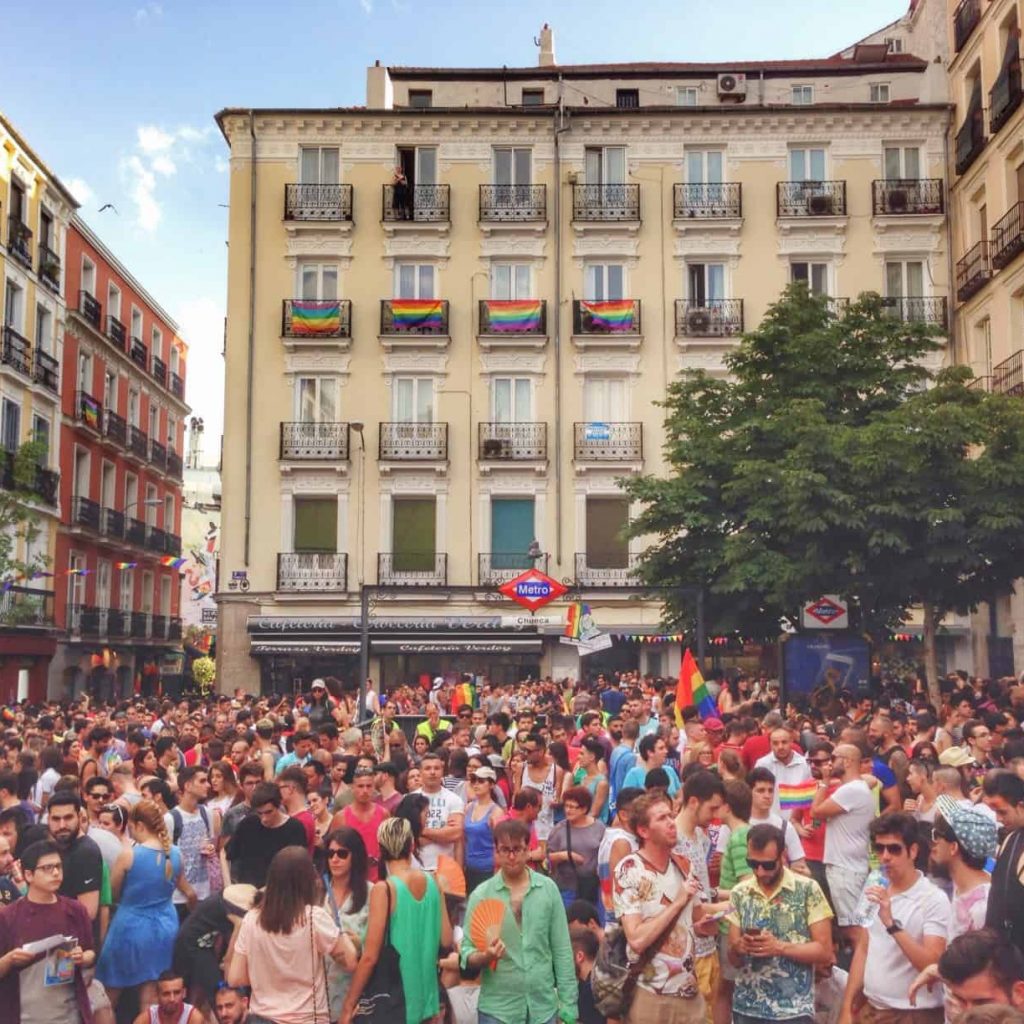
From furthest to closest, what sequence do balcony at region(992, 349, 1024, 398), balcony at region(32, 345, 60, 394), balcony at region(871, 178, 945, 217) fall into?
balcony at region(32, 345, 60, 394)
balcony at region(871, 178, 945, 217)
balcony at region(992, 349, 1024, 398)

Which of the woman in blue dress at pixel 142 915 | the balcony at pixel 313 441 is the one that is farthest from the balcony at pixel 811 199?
the woman in blue dress at pixel 142 915

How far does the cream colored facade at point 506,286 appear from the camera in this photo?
3528 centimetres

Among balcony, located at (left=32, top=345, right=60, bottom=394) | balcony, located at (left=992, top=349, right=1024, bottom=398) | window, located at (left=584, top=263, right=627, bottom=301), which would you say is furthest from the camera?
balcony, located at (left=32, top=345, right=60, bottom=394)

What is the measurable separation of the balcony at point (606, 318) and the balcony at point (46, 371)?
15366 millimetres

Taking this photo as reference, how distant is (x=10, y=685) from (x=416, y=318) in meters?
14.6

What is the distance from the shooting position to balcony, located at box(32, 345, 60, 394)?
37.1 m

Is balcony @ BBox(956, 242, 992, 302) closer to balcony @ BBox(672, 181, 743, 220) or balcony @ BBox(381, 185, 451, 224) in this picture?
balcony @ BBox(672, 181, 743, 220)

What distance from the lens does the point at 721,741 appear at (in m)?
12.6

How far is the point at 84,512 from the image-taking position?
4003 cm

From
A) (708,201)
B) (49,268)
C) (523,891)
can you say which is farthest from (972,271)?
(523,891)

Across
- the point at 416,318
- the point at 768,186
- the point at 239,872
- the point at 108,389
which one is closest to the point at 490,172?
the point at 416,318

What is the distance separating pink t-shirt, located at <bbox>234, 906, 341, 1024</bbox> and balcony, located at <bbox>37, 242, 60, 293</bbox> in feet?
114

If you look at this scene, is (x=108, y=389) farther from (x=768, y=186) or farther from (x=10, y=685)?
(x=768, y=186)

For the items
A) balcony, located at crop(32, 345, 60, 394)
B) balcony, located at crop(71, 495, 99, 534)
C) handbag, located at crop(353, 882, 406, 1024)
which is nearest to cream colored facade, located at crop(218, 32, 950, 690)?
balcony, located at crop(32, 345, 60, 394)
